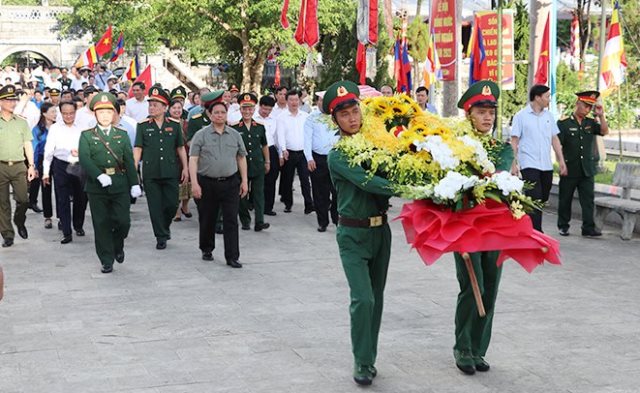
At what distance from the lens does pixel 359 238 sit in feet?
21.7

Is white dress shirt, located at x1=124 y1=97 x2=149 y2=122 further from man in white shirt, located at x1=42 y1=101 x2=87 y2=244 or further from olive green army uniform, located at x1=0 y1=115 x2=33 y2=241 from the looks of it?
olive green army uniform, located at x1=0 y1=115 x2=33 y2=241

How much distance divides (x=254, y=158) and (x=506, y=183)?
8159mm

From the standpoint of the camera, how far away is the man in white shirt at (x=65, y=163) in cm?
1266

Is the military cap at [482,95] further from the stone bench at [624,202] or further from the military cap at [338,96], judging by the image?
the stone bench at [624,202]

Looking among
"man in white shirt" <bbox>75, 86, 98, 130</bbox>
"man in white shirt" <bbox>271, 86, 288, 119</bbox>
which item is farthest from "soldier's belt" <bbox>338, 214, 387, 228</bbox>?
"man in white shirt" <bbox>271, 86, 288, 119</bbox>

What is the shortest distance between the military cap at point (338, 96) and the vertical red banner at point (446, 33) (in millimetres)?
11554

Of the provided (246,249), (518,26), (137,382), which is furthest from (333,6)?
(137,382)

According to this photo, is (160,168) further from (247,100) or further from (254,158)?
(247,100)

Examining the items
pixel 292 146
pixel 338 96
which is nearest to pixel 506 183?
pixel 338 96

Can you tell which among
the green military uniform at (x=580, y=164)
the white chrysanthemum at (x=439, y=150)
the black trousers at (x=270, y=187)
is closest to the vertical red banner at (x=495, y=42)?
the black trousers at (x=270, y=187)

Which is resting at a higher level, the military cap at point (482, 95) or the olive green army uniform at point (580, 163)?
the military cap at point (482, 95)

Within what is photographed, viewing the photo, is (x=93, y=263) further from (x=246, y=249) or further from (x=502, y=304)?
(x=502, y=304)

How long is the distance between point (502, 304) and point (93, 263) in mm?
4677

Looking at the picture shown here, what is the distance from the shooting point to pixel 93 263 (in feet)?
37.2
